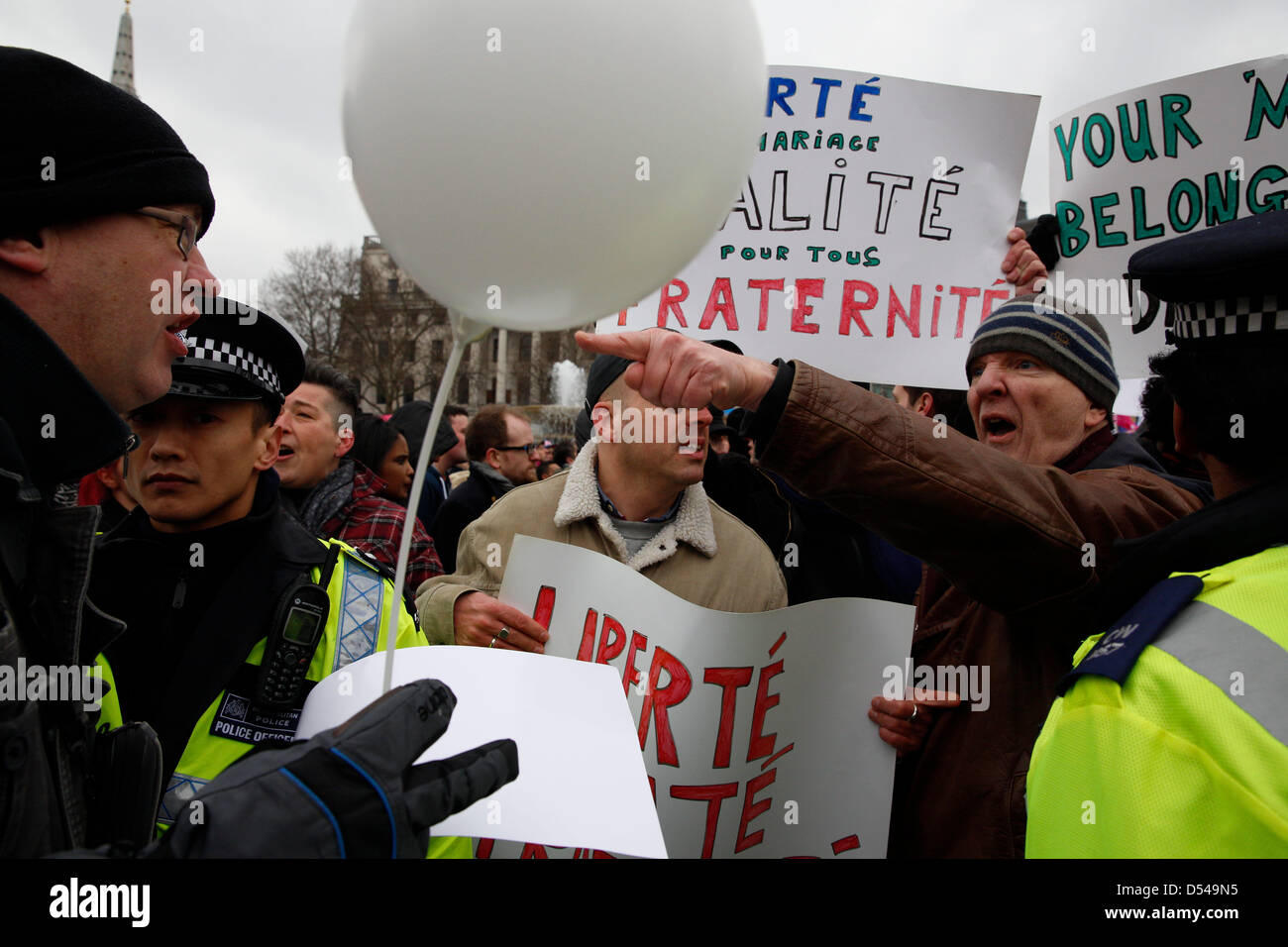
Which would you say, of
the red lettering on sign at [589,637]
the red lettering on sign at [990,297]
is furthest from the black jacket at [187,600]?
the red lettering on sign at [990,297]

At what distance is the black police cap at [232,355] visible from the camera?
2082mm

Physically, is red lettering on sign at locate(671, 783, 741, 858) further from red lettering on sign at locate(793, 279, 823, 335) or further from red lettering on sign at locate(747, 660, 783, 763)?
red lettering on sign at locate(793, 279, 823, 335)

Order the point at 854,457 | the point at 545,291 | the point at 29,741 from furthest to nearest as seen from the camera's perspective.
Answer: the point at 854,457 → the point at 545,291 → the point at 29,741

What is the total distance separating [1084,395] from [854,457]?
1.05 meters

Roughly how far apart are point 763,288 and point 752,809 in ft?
5.10

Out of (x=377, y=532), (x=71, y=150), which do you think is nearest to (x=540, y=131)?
(x=71, y=150)

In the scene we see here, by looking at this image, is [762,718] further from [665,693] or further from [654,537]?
[654,537]

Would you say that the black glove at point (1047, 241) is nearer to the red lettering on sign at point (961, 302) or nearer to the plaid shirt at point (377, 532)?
the red lettering on sign at point (961, 302)

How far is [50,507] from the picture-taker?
1.32 meters

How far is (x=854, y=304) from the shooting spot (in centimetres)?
260

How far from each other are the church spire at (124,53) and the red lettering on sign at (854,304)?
64952mm

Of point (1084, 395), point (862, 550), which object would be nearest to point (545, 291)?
point (1084, 395)
